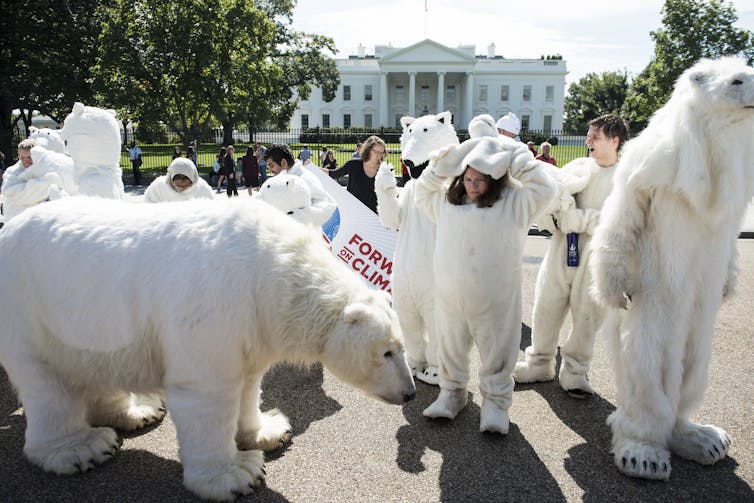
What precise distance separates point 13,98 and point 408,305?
116 feet

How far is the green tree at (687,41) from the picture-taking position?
32375 millimetres

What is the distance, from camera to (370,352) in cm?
314

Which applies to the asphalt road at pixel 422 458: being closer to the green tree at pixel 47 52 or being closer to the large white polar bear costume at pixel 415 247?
the large white polar bear costume at pixel 415 247

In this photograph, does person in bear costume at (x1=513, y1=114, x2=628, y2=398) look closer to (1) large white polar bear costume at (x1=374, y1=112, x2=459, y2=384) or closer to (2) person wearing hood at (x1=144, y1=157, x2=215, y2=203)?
(1) large white polar bear costume at (x1=374, y1=112, x2=459, y2=384)

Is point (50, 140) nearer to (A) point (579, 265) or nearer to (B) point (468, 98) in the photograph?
(A) point (579, 265)

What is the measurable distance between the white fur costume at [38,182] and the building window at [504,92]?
85.1 metres

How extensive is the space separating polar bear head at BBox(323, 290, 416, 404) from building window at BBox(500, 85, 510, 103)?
87.8m

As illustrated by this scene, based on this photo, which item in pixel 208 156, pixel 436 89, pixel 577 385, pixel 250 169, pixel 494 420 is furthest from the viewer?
pixel 436 89

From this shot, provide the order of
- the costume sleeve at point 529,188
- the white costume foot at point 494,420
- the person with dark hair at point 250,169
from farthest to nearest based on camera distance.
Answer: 1. the person with dark hair at point 250,169
2. the white costume foot at point 494,420
3. the costume sleeve at point 529,188

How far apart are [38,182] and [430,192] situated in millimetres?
4775

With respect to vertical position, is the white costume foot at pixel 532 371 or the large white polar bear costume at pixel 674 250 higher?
the large white polar bear costume at pixel 674 250

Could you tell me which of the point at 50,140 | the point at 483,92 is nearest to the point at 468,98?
the point at 483,92

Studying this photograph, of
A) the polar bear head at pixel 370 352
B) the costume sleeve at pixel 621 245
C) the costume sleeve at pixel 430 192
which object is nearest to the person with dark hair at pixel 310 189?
the costume sleeve at pixel 430 192

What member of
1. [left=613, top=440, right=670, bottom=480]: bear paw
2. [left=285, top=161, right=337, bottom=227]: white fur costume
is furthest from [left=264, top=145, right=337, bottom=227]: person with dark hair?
[left=613, top=440, right=670, bottom=480]: bear paw
